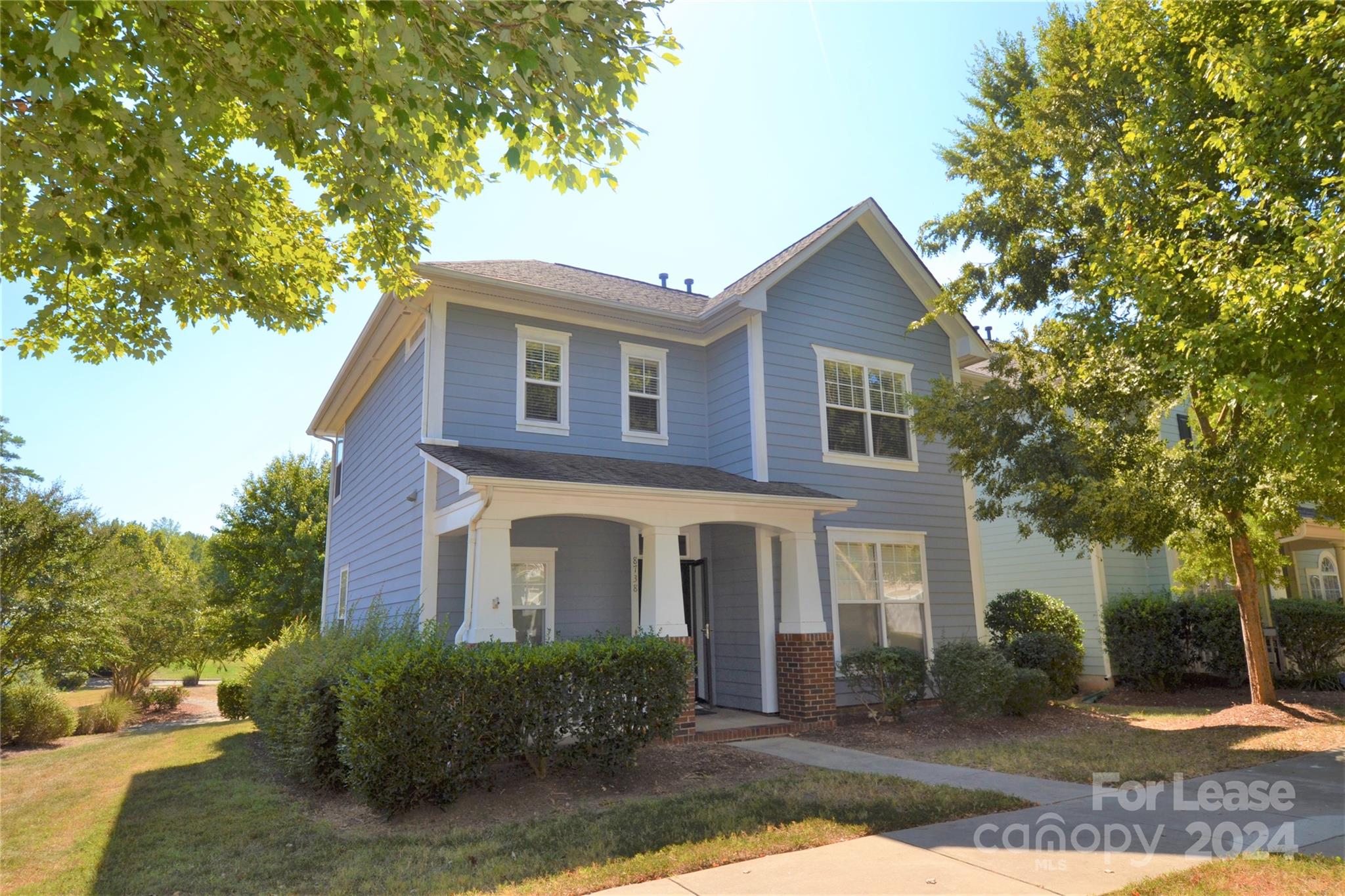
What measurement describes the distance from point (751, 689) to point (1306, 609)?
35.1ft

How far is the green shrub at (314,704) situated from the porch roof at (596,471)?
6.98 feet

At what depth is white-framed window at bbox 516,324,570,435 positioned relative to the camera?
38.3 feet

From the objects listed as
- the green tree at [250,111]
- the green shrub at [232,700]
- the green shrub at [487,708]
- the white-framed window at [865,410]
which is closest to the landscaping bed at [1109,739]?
the green shrub at [487,708]

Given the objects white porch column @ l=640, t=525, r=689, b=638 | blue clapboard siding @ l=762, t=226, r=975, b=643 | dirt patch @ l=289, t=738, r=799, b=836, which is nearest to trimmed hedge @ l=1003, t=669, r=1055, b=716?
blue clapboard siding @ l=762, t=226, r=975, b=643

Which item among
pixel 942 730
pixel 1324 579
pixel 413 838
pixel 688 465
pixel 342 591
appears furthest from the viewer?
pixel 1324 579

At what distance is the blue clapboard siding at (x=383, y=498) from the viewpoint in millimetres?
11586

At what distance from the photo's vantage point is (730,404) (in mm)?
12906

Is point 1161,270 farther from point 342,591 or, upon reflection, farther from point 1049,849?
point 342,591

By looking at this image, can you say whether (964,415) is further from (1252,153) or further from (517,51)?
(517,51)

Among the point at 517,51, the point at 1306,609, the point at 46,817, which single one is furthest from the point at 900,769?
the point at 1306,609

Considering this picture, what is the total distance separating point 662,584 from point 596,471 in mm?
1721

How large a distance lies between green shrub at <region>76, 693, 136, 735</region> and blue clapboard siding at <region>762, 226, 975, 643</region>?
1457 centimetres

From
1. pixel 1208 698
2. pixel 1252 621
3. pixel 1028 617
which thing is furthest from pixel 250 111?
pixel 1208 698

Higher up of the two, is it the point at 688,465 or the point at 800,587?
the point at 688,465
